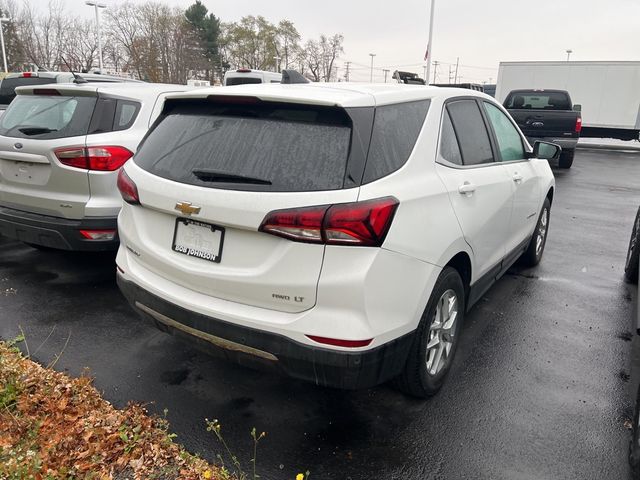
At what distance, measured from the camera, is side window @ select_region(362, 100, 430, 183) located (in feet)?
7.68

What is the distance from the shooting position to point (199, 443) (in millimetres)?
2596

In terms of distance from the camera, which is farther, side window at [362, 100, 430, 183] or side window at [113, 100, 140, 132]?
side window at [113, 100, 140, 132]

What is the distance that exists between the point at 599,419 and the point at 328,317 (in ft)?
6.00

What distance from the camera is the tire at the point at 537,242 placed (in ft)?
17.2

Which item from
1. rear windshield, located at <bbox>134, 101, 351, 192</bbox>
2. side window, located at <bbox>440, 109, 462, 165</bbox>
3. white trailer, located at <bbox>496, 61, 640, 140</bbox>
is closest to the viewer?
rear windshield, located at <bbox>134, 101, 351, 192</bbox>

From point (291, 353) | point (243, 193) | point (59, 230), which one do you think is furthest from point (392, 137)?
point (59, 230)

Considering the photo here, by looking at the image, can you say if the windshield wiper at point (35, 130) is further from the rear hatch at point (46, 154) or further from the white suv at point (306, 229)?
the white suv at point (306, 229)

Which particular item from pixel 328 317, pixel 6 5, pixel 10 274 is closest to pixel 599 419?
pixel 328 317

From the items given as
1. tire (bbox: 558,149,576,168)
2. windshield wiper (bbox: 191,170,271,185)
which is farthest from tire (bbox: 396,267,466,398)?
tire (bbox: 558,149,576,168)

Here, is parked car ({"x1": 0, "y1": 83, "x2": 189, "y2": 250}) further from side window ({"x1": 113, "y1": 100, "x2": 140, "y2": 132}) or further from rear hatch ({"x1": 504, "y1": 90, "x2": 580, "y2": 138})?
rear hatch ({"x1": 504, "y1": 90, "x2": 580, "y2": 138})

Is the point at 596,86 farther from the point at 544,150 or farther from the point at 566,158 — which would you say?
the point at 544,150

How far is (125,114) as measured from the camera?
447 centimetres

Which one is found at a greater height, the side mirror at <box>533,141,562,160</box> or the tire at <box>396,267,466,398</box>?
the side mirror at <box>533,141,562,160</box>

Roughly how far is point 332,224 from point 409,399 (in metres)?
1.42
